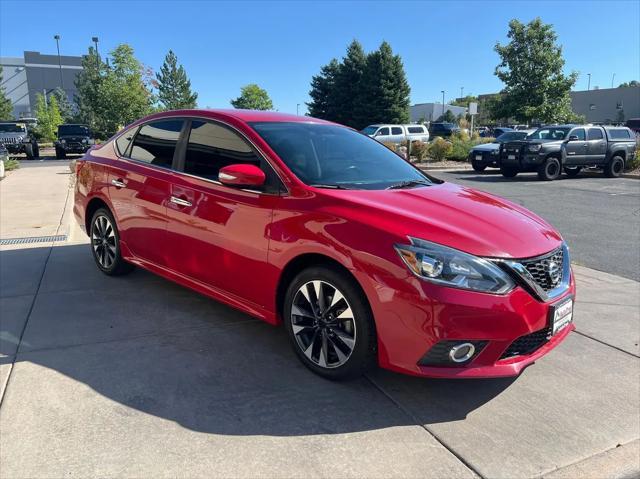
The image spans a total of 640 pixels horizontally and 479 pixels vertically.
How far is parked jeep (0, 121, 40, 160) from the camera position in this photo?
2592 centimetres

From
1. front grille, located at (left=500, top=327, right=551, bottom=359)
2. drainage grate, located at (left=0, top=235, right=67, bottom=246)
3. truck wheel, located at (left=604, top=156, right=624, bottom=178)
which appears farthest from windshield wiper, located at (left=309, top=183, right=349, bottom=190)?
truck wheel, located at (left=604, top=156, right=624, bottom=178)

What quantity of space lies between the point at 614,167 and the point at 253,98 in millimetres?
67446

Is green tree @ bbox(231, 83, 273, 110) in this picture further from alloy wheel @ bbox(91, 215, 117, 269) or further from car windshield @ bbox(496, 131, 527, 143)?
alloy wheel @ bbox(91, 215, 117, 269)

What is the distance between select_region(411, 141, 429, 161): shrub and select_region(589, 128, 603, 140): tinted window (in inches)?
309

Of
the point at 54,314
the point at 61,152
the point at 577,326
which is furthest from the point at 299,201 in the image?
the point at 61,152

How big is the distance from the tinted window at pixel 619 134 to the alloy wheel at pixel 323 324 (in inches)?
783

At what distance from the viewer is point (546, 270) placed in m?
3.00

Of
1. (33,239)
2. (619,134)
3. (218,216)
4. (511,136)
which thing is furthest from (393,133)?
(218,216)

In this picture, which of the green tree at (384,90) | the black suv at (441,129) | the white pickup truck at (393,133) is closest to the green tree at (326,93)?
the green tree at (384,90)

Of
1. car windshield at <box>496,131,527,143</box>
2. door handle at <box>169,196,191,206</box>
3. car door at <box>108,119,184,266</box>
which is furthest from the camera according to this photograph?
car windshield at <box>496,131,527,143</box>

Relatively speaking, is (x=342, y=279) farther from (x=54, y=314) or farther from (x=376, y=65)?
(x=376, y=65)

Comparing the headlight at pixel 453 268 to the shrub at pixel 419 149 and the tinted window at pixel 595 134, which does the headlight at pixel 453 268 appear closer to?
the tinted window at pixel 595 134

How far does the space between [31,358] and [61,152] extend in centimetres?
2659

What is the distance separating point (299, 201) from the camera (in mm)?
3240
